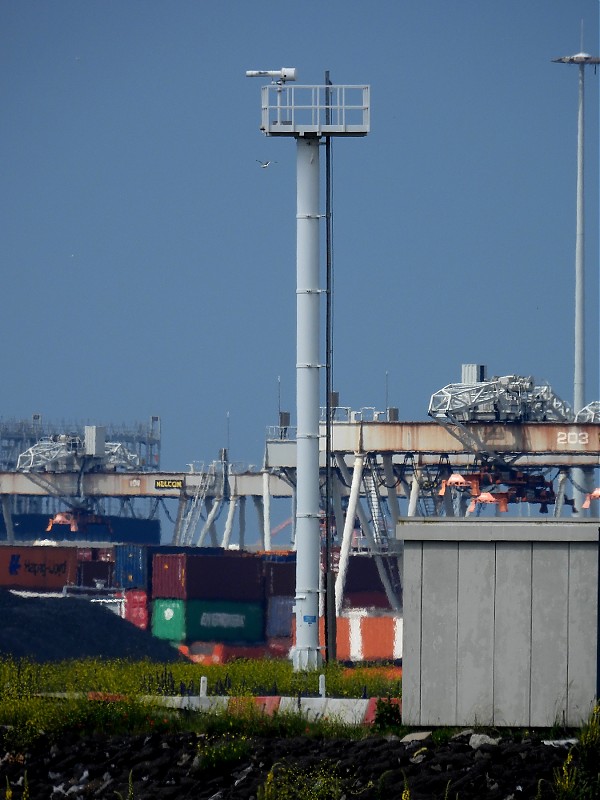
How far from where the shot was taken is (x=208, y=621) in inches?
3088

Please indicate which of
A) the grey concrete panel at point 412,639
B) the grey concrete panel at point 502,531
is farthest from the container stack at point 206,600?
the grey concrete panel at point 502,531

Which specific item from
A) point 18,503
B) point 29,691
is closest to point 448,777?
point 29,691

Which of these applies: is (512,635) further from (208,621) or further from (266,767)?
(208,621)

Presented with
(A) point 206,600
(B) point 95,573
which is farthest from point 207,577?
(B) point 95,573

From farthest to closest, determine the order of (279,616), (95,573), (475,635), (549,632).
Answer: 1. (95,573)
2. (279,616)
3. (475,635)
4. (549,632)

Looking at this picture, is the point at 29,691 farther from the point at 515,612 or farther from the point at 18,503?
the point at 18,503

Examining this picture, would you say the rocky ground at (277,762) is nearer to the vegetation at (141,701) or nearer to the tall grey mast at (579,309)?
the vegetation at (141,701)

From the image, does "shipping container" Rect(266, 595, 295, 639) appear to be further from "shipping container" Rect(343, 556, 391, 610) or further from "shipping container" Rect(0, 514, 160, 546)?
"shipping container" Rect(0, 514, 160, 546)

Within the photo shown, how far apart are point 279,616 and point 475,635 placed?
63.7 m

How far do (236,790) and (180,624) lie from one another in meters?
61.3

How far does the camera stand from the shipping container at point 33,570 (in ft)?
309

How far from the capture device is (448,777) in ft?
53.4

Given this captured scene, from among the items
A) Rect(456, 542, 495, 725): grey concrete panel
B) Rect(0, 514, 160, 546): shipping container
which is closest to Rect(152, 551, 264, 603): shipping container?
Rect(0, 514, 160, 546): shipping container

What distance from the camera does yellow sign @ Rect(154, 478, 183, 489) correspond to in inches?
4604
